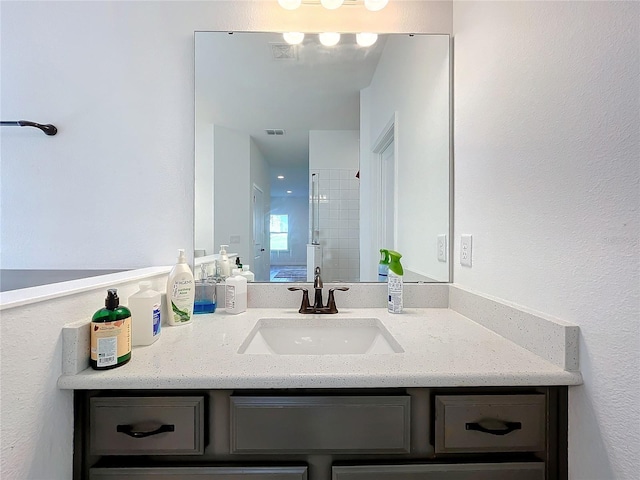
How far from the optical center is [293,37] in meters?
1.22

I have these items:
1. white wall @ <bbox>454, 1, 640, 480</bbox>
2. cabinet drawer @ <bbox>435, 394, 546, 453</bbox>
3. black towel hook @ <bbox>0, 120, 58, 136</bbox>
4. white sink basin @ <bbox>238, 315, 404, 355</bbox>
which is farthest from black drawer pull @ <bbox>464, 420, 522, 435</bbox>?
black towel hook @ <bbox>0, 120, 58, 136</bbox>

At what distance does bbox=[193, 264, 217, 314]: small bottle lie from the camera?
1123 mm

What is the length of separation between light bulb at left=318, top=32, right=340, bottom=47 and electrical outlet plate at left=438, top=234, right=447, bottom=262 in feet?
2.96

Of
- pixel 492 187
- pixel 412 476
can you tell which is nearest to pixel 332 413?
pixel 412 476

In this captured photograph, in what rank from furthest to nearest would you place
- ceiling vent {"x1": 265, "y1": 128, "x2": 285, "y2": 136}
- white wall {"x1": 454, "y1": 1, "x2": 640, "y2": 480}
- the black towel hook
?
ceiling vent {"x1": 265, "y1": 128, "x2": 285, "y2": 136}
the black towel hook
white wall {"x1": 454, "y1": 1, "x2": 640, "y2": 480}

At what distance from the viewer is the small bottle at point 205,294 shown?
1.12 meters

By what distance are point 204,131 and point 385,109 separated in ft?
2.53

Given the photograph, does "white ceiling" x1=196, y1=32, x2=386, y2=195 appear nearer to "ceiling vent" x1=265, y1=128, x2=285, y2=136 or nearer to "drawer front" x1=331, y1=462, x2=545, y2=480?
"ceiling vent" x1=265, y1=128, x2=285, y2=136

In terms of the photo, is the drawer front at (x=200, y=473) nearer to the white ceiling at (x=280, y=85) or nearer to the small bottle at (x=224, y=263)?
the small bottle at (x=224, y=263)

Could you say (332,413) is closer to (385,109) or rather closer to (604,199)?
(604,199)

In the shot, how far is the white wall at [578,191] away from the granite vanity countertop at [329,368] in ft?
0.34

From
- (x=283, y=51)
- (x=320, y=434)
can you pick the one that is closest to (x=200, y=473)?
(x=320, y=434)

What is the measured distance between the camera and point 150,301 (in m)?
0.82

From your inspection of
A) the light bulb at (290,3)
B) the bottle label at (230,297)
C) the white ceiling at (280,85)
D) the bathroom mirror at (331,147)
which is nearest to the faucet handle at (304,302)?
the bathroom mirror at (331,147)
